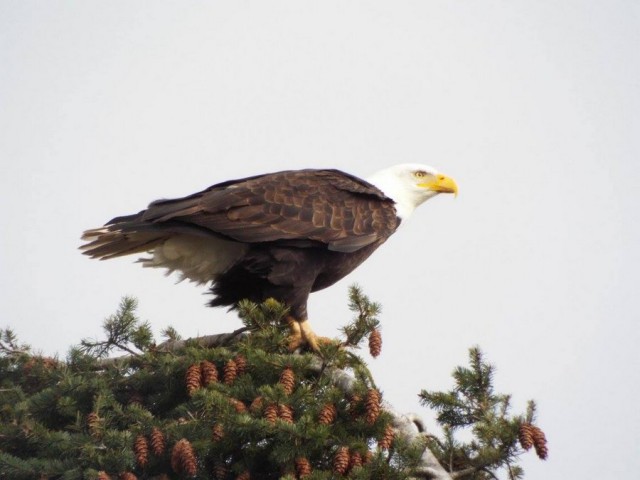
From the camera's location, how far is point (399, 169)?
6383 mm

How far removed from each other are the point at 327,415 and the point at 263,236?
1937 mm

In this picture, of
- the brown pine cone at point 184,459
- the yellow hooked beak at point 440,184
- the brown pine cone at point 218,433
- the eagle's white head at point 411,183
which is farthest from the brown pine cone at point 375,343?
the yellow hooked beak at point 440,184

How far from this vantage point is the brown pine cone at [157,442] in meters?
3.51

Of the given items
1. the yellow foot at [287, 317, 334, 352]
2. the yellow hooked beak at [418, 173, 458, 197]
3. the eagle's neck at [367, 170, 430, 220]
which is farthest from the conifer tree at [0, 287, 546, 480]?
the yellow hooked beak at [418, 173, 458, 197]

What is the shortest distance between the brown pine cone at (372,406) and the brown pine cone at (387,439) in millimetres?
75

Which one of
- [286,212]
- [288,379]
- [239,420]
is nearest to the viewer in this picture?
[239,420]

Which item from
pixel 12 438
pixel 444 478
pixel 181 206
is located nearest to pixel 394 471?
pixel 444 478

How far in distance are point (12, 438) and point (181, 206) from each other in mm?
1708

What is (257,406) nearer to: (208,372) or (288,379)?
(288,379)

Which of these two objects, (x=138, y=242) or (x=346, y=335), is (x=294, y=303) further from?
(x=346, y=335)

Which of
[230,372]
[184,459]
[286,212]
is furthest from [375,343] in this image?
[286,212]

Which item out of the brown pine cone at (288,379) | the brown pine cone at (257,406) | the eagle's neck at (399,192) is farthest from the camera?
the eagle's neck at (399,192)

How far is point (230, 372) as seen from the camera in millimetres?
3846

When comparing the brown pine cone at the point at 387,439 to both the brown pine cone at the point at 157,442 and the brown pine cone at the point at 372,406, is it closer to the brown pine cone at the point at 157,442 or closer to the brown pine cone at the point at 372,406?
the brown pine cone at the point at 372,406
